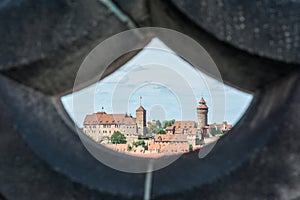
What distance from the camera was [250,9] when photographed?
135 centimetres

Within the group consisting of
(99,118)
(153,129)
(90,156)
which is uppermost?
(99,118)

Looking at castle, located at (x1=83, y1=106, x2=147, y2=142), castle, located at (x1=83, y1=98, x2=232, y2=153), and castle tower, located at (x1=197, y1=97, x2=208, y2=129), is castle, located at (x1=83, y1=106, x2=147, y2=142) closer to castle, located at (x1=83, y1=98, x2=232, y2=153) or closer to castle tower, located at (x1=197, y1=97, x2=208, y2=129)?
castle, located at (x1=83, y1=98, x2=232, y2=153)

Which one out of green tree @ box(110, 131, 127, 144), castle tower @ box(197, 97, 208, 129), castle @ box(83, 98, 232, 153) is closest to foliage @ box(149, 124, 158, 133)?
castle @ box(83, 98, 232, 153)

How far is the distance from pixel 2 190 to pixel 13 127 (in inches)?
6.9

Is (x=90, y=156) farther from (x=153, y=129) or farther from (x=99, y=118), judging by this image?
(x=99, y=118)

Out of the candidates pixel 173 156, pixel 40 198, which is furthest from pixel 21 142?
pixel 173 156

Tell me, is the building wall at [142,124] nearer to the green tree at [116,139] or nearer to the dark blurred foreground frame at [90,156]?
the green tree at [116,139]

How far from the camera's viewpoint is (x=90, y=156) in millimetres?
1427

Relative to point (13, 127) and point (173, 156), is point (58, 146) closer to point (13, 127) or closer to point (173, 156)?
point (13, 127)

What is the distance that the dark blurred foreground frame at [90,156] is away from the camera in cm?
133

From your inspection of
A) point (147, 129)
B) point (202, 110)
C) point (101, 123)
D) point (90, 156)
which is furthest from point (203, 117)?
point (101, 123)

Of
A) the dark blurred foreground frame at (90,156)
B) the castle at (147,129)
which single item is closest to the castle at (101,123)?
the castle at (147,129)

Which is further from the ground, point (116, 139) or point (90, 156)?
point (116, 139)

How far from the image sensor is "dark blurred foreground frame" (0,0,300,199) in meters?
1.33
